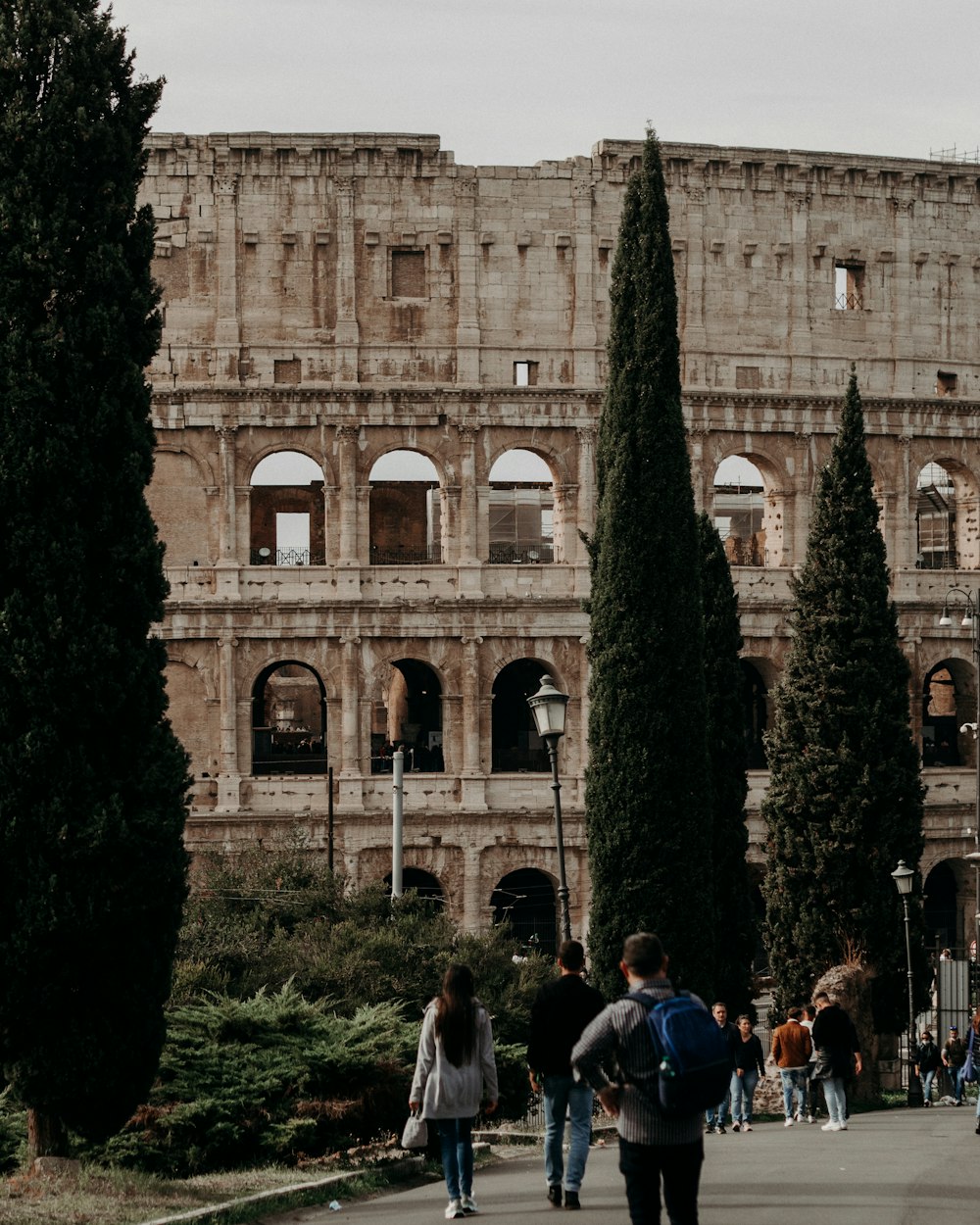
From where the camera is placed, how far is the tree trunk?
52.3 feet

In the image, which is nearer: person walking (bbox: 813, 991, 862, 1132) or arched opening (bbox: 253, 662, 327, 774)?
person walking (bbox: 813, 991, 862, 1132)

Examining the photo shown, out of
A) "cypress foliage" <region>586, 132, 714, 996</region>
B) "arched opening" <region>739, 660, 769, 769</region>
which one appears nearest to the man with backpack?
"cypress foliage" <region>586, 132, 714, 996</region>

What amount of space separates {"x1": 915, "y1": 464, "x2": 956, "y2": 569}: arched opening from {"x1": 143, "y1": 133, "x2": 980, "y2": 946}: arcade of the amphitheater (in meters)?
4.48

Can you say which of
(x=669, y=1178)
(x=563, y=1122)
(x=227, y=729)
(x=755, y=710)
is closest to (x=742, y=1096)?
(x=563, y=1122)

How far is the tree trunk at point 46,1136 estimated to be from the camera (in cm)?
1594

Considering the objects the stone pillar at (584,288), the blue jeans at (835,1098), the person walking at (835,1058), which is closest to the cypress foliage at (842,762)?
the stone pillar at (584,288)

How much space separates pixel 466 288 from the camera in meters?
42.1

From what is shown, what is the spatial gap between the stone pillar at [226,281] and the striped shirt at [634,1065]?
32.1 m

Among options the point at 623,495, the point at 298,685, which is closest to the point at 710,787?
the point at 623,495

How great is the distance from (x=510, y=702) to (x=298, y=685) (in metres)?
9.34

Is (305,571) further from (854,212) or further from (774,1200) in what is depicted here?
(774,1200)

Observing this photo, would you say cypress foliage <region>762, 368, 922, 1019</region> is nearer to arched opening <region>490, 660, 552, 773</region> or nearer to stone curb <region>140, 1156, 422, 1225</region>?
arched opening <region>490, 660, 552, 773</region>

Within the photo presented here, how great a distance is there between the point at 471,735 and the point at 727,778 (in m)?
8.39

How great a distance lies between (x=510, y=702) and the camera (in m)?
46.1
